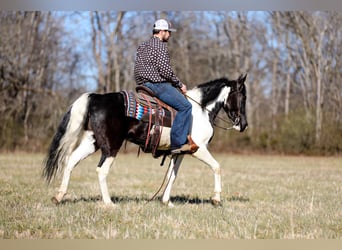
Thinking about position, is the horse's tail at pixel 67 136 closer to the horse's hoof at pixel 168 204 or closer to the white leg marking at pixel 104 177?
the white leg marking at pixel 104 177

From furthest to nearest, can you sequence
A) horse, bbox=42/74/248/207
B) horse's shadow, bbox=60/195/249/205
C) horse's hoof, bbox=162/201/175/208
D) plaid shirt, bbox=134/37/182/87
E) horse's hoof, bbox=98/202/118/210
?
horse's shadow, bbox=60/195/249/205 < horse's hoof, bbox=162/201/175/208 < plaid shirt, bbox=134/37/182/87 < horse, bbox=42/74/248/207 < horse's hoof, bbox=98/202/118/210

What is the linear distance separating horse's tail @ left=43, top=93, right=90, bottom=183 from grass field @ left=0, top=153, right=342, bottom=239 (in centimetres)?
49

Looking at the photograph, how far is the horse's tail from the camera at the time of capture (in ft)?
20.1

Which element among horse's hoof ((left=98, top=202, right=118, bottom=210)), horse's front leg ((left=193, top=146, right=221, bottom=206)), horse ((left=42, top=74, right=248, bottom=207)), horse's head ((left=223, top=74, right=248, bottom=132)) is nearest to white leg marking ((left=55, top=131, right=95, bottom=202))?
horse ((left=42, top=74, right=248, bottom=207))

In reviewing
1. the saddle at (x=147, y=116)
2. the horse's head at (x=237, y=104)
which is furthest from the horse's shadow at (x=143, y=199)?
the horse's head at (x=237, y=104)

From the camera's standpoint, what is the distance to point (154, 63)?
6219 millimetres

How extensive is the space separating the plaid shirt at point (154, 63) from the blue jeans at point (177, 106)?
10cm

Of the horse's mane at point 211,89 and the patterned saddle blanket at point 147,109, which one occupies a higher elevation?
the horse's mane at point 211,89

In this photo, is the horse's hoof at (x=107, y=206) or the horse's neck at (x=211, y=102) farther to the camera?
the horse's neck at (x=211, y=102)

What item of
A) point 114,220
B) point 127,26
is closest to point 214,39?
point 127,26

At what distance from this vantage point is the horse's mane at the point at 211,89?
673 centimetres

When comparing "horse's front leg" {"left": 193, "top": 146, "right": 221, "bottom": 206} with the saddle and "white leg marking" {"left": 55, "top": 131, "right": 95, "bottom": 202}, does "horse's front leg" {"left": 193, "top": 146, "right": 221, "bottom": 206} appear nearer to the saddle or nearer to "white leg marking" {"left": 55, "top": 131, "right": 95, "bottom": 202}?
the saddle
